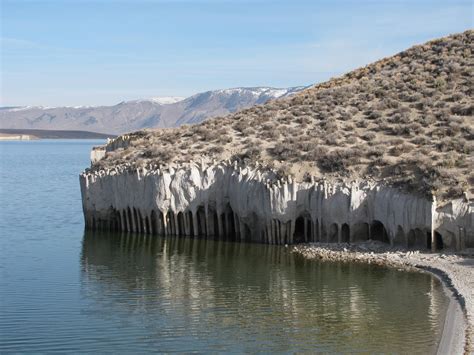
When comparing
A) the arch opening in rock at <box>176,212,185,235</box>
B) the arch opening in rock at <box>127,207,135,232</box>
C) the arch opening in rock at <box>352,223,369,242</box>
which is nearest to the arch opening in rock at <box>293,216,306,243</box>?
the arch opening in rock at <box>352,223,369,242</box>

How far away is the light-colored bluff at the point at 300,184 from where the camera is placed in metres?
32.3

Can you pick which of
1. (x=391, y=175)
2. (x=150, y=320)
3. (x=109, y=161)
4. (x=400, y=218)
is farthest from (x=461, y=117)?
(x=150, y=320)

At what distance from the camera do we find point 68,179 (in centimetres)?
8162

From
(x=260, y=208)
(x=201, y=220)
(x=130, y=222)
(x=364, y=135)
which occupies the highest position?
(x=364, y=135)

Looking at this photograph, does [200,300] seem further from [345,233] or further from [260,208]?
[345,233]

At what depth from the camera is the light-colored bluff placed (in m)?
32.3

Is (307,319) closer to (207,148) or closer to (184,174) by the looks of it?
A: (184,174)

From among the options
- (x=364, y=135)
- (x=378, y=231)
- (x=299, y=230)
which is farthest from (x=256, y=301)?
(x=364, y=135)

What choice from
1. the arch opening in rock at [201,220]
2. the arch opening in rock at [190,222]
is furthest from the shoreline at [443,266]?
the arch opening in rock at [190,222]

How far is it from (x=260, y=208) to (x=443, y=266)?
401 inches

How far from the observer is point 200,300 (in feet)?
81.5

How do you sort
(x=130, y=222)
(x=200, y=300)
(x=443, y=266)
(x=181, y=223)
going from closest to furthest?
(x=200, y=300) → (x=443, y=266) → (x=181, y=223) → (x=130, y=222)

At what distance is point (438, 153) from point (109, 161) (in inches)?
823

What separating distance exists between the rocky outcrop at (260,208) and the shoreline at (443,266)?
0.97 m
